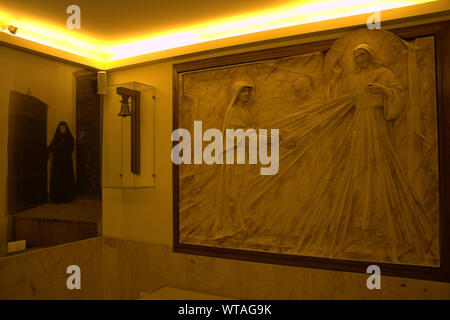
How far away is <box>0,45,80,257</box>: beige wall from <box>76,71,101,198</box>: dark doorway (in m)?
0.08

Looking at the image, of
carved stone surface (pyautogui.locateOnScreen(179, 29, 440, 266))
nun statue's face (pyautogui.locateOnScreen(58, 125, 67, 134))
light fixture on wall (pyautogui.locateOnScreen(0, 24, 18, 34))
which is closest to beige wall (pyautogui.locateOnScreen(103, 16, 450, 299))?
carved stone surface (pyautogui.locateOnScreen(179, 29, 440, 266))

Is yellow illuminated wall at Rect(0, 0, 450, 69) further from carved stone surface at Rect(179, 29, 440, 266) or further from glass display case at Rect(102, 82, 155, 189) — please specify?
glass display case at Rect(102, 82, 155, 189)

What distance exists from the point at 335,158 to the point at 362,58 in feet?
2.23

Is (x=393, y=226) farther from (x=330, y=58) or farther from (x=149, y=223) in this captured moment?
(x=149, y=223)

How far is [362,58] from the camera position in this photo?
225 centimetres

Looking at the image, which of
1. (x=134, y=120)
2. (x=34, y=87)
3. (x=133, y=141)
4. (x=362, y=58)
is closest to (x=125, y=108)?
(x=134, y=120)

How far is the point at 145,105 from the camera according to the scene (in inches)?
123

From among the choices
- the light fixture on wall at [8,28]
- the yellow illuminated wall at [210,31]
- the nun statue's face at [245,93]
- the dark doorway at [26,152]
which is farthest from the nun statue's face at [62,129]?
the nun statue's face at [245,93]

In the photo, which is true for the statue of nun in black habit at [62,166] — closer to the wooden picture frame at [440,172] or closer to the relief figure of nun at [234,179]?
the relief figure of nun at [234,179]

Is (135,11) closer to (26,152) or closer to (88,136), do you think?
(88,136)

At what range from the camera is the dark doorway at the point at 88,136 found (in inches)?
122

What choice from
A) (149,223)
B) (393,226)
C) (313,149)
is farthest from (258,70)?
(149,223)

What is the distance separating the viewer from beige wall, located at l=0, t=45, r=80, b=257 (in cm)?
252

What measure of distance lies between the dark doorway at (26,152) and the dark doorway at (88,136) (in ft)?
1.14
